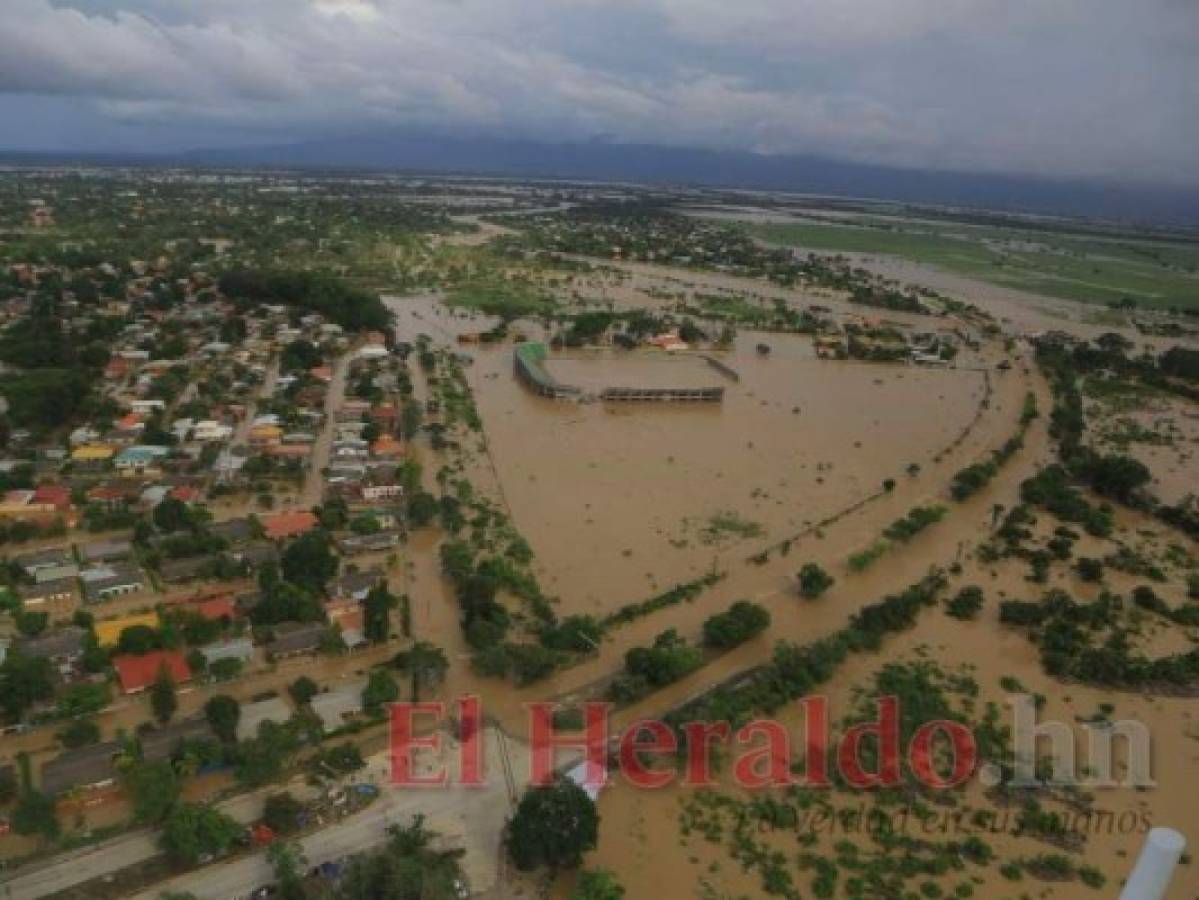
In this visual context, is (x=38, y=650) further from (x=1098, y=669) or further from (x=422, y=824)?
(x=1098, y=669)

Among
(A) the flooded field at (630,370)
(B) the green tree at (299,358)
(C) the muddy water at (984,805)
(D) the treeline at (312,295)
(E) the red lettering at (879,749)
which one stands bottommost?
(C) the muddy water at (984,805)

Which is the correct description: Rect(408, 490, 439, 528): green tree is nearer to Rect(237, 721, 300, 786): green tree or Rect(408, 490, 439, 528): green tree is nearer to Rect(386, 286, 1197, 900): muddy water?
Rect(386, 286, 1197, 900): muddy water

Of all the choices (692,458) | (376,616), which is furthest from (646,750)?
(692,458)

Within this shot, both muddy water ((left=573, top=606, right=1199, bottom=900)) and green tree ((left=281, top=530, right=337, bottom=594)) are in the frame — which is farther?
green tree ((left=281, top=530, right=337, bottom=594))

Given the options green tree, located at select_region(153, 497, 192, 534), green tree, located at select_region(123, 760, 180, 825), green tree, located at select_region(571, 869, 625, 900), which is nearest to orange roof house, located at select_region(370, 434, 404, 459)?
green tree, located at select_region(153, 497, 192, 534)

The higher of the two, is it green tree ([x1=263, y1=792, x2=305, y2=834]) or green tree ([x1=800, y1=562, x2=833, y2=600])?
green tree ([x1=800, y1=562, x2=833, y2=600])

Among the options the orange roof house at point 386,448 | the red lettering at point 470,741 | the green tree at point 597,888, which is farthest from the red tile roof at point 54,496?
the green tree at point 597,888

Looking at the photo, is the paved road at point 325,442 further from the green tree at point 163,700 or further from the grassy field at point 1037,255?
the grassy field at point 1037,255

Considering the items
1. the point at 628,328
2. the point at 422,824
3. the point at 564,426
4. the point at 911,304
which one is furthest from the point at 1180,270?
the point at 422,824
